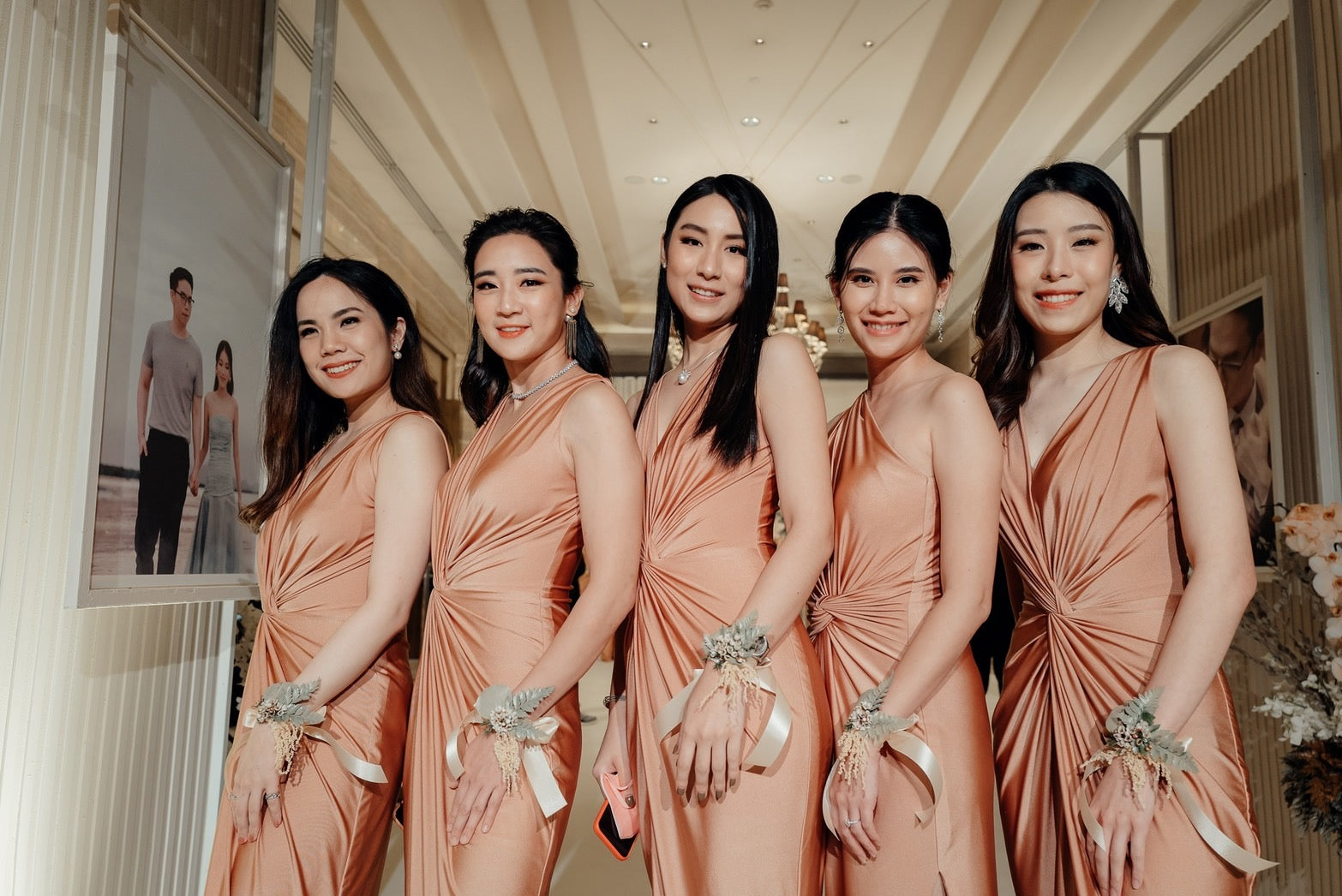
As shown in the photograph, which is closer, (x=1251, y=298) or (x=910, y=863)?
(x=910, y=863)

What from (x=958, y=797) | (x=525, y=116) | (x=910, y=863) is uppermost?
(x=525, y=116)

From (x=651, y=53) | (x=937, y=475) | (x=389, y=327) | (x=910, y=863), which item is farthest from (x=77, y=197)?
(x=651, y=53)

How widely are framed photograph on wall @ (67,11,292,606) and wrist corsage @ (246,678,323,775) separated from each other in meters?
0.74

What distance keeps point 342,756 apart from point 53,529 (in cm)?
120

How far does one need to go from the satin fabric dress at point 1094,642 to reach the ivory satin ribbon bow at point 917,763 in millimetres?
270

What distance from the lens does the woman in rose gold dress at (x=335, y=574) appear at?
6.53 ft

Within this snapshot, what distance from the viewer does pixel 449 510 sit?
2.07 metres

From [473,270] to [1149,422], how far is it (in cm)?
148

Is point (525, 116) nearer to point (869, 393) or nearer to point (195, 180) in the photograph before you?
point (195, 180)

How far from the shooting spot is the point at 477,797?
179 centimetres

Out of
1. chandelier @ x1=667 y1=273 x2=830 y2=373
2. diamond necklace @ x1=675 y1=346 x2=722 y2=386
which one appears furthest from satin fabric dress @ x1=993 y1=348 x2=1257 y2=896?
chandelier @ x1=667 y1=273 x2=830 y2=373

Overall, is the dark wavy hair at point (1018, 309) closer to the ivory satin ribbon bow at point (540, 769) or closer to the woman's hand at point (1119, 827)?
the woman's hand at point (1119, 827)

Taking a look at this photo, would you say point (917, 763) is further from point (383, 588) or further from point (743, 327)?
point (383, 588)

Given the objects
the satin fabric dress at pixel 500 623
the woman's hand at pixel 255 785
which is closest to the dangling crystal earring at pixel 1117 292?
the satin fabric dress at pixel 500 623
